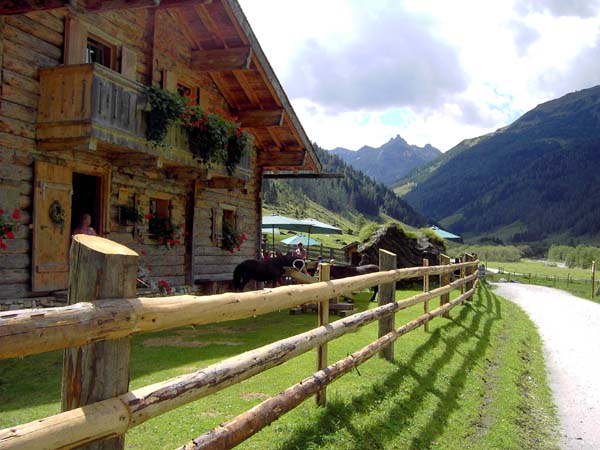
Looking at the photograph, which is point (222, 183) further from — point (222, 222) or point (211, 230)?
point (222, 222)

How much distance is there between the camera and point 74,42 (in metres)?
10.9

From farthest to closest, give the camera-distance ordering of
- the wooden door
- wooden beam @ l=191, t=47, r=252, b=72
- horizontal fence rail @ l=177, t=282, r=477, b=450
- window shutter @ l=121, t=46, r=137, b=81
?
wooden beam @ l=191, t=47, r=252, b=72 → window shutter @ l=121, t=46, r=137, b=81 → the wooden door → horizontal fence rail @ l=177, t=282, r=477, b=450

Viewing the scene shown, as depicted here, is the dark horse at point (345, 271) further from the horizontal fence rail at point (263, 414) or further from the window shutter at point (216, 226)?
the horizontal fence rail at point (263, 414)

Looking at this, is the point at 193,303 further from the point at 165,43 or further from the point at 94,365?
the point at 165,43

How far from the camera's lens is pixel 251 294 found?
3.79 meters

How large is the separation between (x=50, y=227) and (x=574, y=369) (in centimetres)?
1045

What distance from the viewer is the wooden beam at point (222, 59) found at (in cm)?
1424

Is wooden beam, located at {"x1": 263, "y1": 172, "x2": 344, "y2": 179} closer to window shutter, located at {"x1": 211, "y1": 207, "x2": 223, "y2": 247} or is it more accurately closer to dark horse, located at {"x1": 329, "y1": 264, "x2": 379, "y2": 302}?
window shutter, located at {"x1": 211, "y1": 207, "x2": 223, "y2": 247}

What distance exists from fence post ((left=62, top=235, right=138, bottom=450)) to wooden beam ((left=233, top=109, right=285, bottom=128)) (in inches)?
563

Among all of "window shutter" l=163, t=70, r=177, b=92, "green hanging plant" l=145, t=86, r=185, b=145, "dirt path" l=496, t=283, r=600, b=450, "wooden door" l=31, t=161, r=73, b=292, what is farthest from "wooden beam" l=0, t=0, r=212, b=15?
"dirt path" l=496, t=283, r=600, b=450

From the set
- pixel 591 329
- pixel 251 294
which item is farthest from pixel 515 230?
pixel 251 294

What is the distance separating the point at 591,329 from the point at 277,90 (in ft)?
37.1

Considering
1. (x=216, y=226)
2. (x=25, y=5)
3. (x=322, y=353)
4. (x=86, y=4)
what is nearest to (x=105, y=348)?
(x=322, y=353)

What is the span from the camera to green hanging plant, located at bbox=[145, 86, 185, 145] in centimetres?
1150
